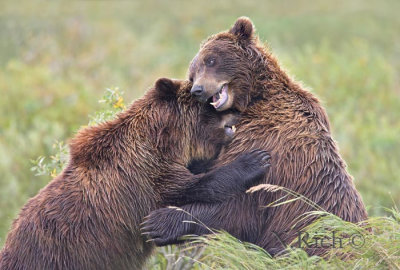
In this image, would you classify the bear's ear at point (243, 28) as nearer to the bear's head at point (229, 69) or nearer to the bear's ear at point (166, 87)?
the bear's head at point (229, 69)

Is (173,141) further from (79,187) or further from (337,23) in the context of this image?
(337,23)

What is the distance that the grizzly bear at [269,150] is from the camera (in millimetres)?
4965

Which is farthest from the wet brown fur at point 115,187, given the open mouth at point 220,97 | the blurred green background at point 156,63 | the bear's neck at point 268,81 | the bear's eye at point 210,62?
the blurred green background at point 156,63

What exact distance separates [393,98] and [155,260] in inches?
413

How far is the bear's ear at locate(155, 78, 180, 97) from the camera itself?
5344mm

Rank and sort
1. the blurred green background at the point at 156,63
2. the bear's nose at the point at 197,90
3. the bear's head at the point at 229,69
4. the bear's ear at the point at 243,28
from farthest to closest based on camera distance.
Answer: the blurred green background at the point at 156,63 < the bear's ear at the point at 243,28 < the bear's head at the point at 229,69 < the bear's nose at the point at 197,90

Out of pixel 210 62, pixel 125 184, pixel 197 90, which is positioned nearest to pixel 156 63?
pixel 210 62

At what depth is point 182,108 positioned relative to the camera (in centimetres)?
539

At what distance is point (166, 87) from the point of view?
5387 millimetres

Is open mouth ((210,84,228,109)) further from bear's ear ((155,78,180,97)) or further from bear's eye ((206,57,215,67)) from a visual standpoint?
bear's ear ((155,78,180,97))

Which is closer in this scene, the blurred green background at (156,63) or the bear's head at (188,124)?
the bear's head at (188,124)

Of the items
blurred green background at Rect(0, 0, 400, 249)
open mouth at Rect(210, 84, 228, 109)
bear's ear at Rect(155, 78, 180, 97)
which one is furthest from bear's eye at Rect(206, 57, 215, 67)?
blurred green background at Rect(0, 0, 400, 249)

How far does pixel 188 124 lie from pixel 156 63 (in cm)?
1034

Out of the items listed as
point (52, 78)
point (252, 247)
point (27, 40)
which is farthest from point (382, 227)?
point (27, 40)
